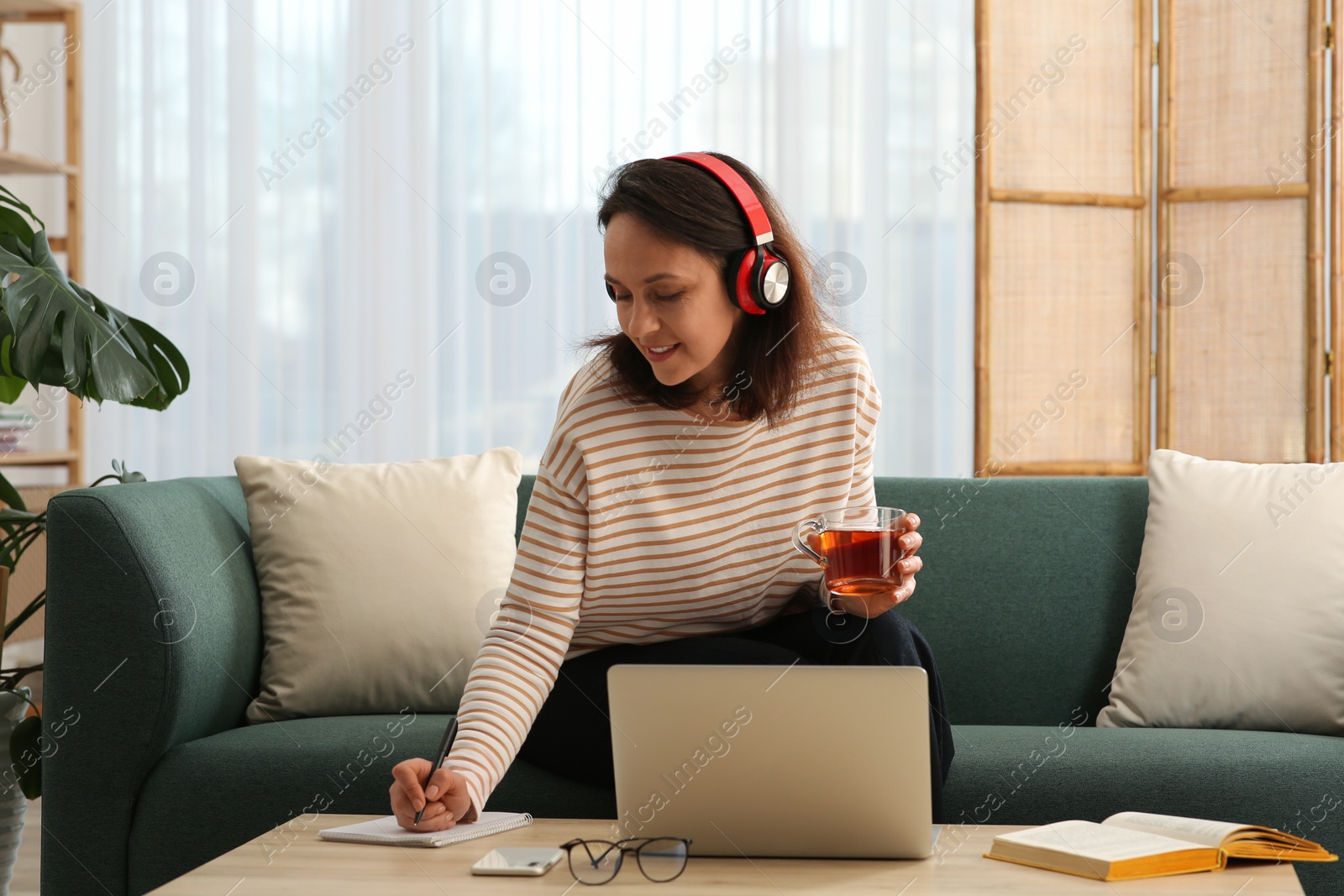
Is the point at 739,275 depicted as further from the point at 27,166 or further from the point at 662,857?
the point at 27,166

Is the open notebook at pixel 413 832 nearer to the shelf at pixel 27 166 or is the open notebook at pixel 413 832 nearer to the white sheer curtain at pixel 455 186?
the white sheer curtain at pixel 455 186

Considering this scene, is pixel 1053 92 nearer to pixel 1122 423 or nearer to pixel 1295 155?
pixel 1295 155

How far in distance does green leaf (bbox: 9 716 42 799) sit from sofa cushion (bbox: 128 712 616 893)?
0.29 meters

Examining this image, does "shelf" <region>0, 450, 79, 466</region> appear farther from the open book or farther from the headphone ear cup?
the open book

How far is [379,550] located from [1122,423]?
5.69 feet

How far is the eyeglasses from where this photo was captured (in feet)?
3.42

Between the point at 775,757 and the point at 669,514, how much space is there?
20.1 inches

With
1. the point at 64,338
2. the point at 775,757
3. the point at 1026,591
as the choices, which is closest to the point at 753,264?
the point at 775,757

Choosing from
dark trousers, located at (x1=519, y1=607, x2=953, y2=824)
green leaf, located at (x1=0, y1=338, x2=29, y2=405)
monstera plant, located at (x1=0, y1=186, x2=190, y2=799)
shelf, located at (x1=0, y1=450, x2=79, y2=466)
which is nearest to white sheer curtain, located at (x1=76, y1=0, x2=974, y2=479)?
shelf, located at (x1=0, y1=450, x2=79, y2=466)

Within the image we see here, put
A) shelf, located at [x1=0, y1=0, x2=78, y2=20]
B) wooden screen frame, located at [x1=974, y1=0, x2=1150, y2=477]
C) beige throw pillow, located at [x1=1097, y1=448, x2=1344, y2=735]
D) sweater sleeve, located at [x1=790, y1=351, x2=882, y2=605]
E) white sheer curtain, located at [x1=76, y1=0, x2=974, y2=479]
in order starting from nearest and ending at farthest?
sweater sleeve, located at [x1=790, y1=351, x2=882, y2=605], beige throw pillow, located at [x1=1097, y1=448, x2=1344, y2=735], wooden screen frame, located at [x1=974, y1=0, x2=1150, y2=477], shelf, located at [x1=0, y1=0, x2=78, y2=20], white sheer curtain, located at [x1=76, y1=0, x2=974, y2=479]

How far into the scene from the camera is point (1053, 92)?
274 cm

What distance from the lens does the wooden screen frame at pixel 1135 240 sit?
271 centimetres

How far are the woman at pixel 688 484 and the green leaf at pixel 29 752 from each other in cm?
82

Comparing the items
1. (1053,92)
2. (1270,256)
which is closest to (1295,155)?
(1270,256)
